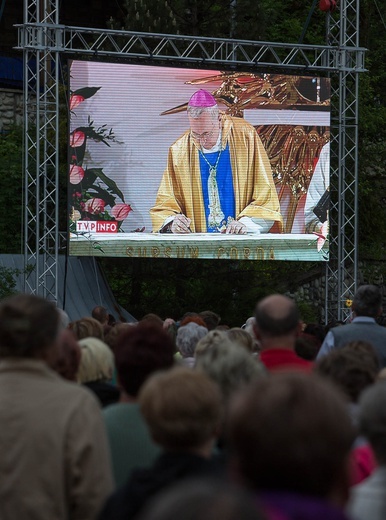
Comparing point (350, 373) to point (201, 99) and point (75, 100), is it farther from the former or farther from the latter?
point (201, 99)

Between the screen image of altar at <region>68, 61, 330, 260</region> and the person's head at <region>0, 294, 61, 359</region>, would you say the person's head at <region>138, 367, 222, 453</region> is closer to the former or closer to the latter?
the person's head at <region>0, 294, 61, 359</region>

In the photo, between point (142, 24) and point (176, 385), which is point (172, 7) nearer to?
point (142, 24)

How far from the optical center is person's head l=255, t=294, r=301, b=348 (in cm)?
524

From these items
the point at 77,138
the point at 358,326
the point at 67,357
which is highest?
the point at 77,138

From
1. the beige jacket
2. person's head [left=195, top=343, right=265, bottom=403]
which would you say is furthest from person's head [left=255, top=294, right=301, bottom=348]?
the beige jacket

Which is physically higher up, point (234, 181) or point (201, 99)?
point (201, 99)

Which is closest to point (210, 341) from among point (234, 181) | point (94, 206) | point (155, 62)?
point (94, 206)

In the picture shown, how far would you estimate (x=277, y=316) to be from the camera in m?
5.26

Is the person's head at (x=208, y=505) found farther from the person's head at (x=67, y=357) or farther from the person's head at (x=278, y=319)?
the person's head at (x=278, y=319)

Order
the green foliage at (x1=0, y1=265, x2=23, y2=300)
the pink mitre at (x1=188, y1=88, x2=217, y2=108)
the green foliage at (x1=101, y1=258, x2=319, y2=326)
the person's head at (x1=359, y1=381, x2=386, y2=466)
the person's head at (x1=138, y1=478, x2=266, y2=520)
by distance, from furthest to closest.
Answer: the green foliage at (x1=101, y1=258, x2=319, y2=326), the pink mitre at (x1=188, y1=88, x2=217, y2=108), the green foliage at (x1=0, y1=265, x2=23, y2=300), the person's head at (x1=359, y1=381, x2=386, y2=466), the person's head at (x1=138, y1=478, x2=266, y2=520)

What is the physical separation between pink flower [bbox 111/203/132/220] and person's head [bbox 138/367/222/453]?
598 inches

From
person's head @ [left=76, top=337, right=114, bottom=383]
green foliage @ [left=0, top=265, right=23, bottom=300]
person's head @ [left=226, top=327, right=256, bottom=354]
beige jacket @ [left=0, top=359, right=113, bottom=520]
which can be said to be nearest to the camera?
beige jacket @ [left=0, top=359, right=113, bottom=520]

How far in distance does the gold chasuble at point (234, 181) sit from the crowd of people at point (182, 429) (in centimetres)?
1321

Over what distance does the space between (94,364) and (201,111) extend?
14286 mm
